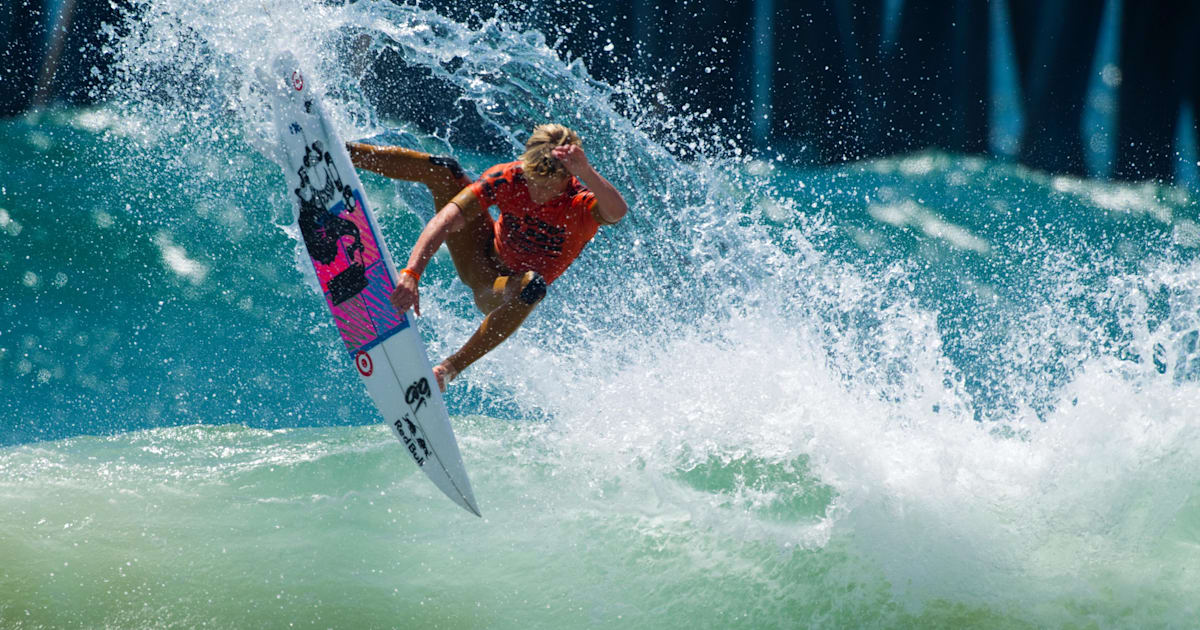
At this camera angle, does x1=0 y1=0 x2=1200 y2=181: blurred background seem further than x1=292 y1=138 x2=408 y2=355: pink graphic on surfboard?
Yes

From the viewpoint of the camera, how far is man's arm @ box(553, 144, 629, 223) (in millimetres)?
3529

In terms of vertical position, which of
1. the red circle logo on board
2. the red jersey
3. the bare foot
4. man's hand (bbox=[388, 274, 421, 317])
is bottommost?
the red circle logo on board

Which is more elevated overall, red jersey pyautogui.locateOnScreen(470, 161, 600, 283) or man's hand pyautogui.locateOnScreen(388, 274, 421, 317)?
red jersey pyautogui.locateOnScreen(470, 161, 600, 283)

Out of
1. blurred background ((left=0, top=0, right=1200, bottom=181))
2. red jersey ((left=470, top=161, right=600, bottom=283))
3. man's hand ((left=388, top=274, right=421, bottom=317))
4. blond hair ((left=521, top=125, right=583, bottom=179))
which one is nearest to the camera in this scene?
man's hand ((left=388, top=274, right=421, bottom=317))

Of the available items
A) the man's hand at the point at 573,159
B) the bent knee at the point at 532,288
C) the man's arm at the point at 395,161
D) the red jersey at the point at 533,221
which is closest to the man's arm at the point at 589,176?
the man's hand at the point at 573,159

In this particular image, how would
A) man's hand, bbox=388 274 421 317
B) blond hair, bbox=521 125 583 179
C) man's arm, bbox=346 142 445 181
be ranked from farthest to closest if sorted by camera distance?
man's arm, bbox=346 142 445 181, blond hair, bbox=521 125 583 179, man's hand, bbox=388 274 421 317

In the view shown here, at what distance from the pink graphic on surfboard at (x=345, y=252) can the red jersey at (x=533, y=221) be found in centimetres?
49

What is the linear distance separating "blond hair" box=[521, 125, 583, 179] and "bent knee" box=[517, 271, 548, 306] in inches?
16.3

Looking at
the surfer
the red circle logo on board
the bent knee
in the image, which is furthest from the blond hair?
the red circle logo on board

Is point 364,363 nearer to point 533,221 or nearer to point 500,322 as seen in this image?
point 500,322

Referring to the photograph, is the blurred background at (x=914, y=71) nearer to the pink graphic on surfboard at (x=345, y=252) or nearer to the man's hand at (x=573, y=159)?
the pink graphic on surfboard at (x=345, y=252)

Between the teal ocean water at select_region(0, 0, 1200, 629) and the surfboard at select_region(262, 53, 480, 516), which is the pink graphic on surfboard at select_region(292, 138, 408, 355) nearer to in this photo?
the surfboard at select_region(262, 53, 480, 516)

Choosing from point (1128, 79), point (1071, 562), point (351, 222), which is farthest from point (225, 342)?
point (1128, 79)

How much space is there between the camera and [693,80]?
28.6 ft
